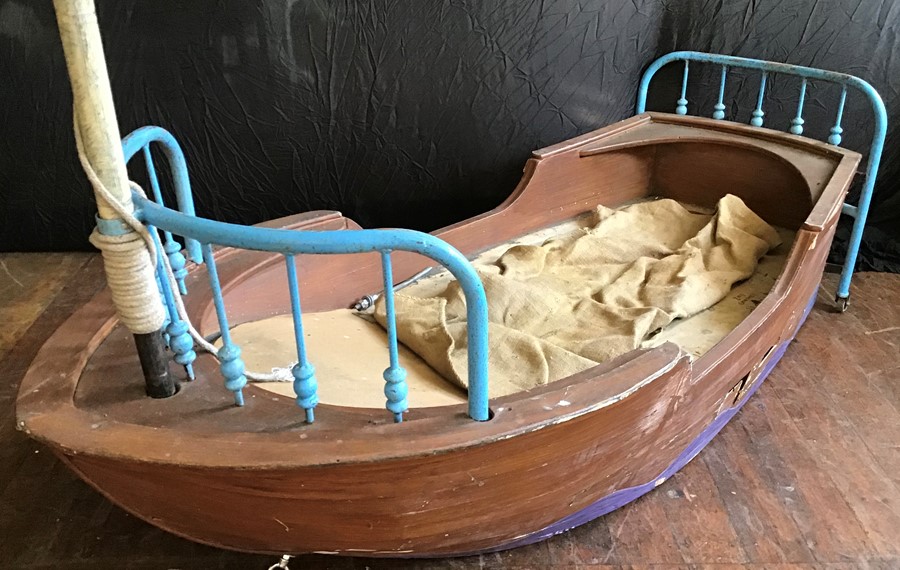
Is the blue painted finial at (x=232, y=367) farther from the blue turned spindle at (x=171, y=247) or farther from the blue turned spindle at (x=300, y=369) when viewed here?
the blue turned spindle at (x=171, y=247)

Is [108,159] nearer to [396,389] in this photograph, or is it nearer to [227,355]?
[227,355]

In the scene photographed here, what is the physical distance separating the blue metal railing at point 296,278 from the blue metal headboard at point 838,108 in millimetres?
1686

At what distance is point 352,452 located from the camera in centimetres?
111

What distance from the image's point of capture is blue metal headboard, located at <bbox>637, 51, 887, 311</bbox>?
2.16m

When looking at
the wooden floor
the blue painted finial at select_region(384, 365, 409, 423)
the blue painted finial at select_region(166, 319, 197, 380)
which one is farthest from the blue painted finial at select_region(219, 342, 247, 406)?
the wooden floor

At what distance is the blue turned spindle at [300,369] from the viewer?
3.33 ft

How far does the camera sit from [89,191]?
260 centimetres

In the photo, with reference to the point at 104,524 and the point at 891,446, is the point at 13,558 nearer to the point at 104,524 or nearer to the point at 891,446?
the point at 104,524

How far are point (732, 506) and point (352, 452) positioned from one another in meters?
1.00

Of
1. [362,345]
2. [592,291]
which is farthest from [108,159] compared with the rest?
[592,291]

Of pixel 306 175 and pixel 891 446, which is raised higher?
pixel 306 175

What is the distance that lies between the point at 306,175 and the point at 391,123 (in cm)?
35

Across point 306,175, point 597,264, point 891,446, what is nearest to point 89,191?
point 306,175

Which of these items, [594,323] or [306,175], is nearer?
[594,323]
